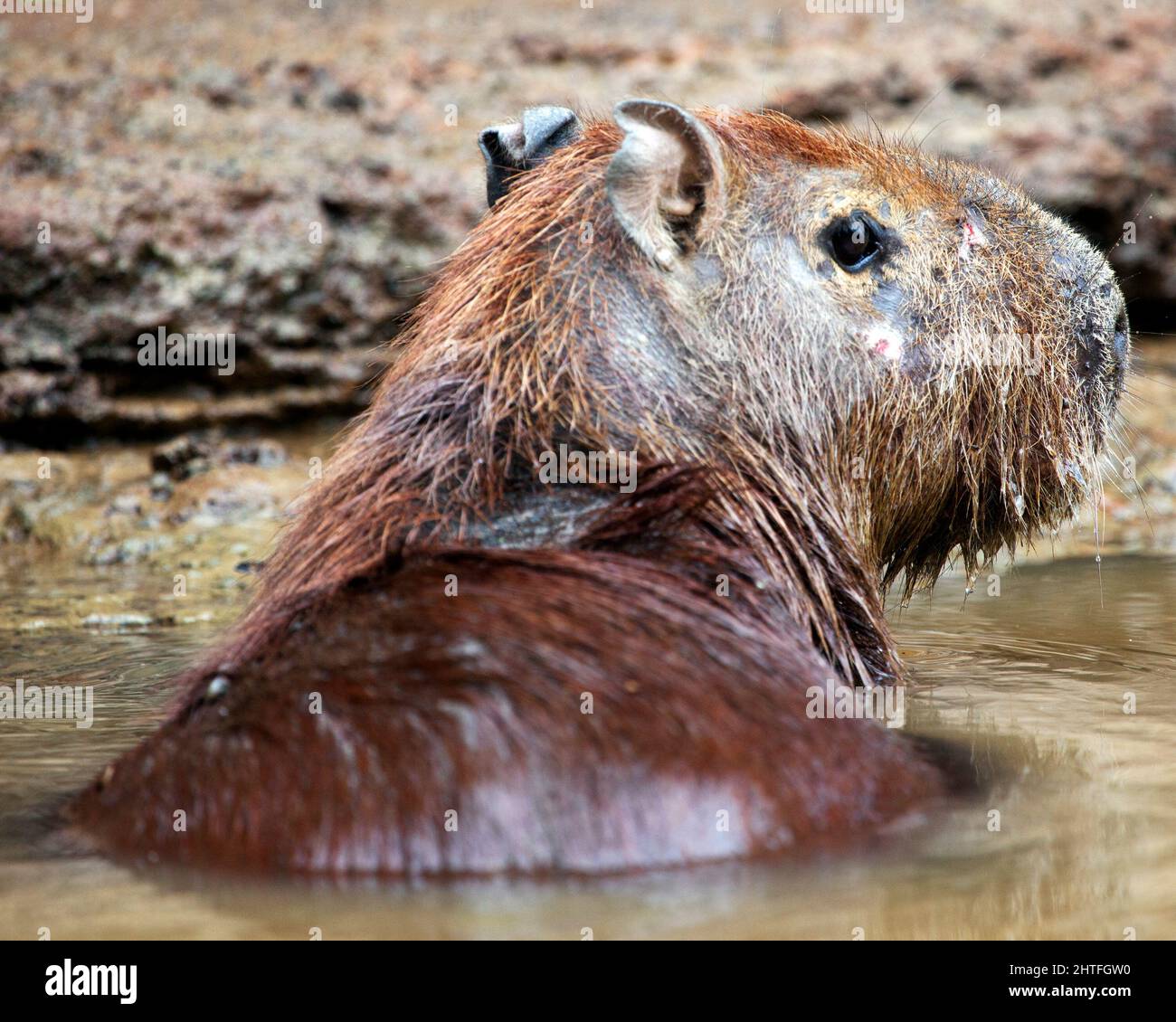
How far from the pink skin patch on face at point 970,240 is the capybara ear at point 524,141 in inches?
38.1

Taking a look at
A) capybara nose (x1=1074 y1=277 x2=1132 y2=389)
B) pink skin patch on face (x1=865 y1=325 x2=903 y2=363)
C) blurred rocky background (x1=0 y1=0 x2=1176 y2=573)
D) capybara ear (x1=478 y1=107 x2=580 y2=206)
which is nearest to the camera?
pink skin patch on face (x1=865 y1=325 x2=903 y2=363)

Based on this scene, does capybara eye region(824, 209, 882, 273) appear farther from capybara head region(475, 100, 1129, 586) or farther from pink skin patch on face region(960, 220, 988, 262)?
pink skin patch on face region(960, 220, 988, 262)

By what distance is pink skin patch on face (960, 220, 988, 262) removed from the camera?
3.62 meters

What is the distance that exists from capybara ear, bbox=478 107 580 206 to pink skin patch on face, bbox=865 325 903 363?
932 mm

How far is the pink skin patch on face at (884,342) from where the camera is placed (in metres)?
3.49

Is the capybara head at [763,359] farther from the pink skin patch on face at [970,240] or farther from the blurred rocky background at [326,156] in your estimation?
the blurred rocky background at [326,156]

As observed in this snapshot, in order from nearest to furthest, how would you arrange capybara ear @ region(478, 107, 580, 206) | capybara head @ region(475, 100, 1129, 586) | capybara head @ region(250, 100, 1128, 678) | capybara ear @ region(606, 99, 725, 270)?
capybara head @ region(250, 100, 1128, 678) < capybara ear @ region(606, 99, 725, 270) < capybara head @ region(475, 100, 1129, 586) < capybara ear @ region(478, 107, 580, 206)

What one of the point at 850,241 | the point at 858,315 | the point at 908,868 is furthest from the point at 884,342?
the point at 908,868

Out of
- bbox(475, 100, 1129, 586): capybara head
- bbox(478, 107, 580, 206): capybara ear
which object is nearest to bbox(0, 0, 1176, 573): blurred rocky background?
bbox(475, 100, 1129, 586): capybara head

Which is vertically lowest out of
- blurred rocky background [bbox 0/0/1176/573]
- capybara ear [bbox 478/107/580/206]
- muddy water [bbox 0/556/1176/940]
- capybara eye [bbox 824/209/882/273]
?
muddy water [bbox 0/556/1176/940]

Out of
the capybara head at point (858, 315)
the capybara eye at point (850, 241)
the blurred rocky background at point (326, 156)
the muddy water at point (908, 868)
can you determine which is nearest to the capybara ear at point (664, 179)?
the capybara head at point (858, 315)

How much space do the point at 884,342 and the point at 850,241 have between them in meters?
0.24

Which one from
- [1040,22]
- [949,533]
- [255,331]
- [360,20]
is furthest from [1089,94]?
[949,533]
